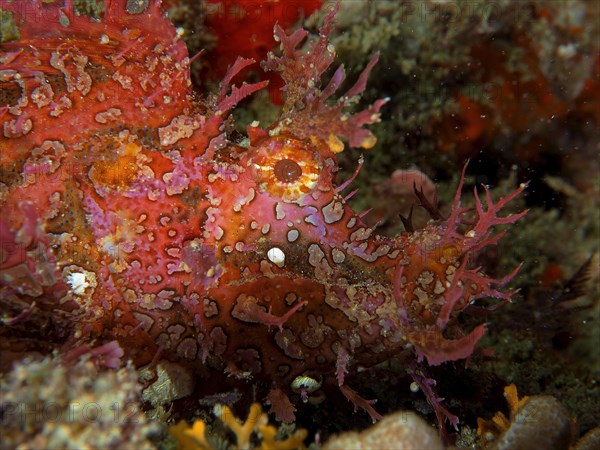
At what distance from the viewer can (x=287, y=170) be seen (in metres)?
3.40

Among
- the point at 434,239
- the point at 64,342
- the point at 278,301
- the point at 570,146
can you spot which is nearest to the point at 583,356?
the point at 570,146

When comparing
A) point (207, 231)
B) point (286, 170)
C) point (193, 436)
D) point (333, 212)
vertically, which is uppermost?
point (286, 170)

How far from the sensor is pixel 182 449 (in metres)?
2.95

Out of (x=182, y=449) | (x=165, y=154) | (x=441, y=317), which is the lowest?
(x=182, y=449)

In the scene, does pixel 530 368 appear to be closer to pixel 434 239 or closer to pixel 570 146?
pixel 434 239

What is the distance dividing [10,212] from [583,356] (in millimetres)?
6600

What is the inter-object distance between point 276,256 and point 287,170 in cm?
58

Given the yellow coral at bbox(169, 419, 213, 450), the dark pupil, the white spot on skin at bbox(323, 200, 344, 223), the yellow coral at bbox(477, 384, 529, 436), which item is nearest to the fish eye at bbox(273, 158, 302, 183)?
the dark pupil

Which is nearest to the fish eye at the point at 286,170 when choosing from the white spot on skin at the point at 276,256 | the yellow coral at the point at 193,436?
the white spot on skin at the point at 276,256

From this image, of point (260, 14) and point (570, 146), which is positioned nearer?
point (260, 14)

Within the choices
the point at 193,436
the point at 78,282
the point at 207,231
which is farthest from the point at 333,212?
the point at 78,282

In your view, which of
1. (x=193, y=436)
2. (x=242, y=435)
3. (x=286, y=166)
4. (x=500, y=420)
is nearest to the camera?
(x=193, y=436)

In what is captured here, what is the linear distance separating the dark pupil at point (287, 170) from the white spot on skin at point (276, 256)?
1.55 ft

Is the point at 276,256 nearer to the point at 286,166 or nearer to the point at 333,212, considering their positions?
the point at 333,212
